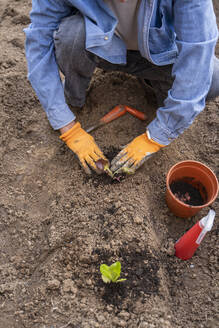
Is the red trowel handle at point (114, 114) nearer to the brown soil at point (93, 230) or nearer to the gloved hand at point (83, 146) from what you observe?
the brown soil at point (93, 230)

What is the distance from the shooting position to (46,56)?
5.56ft

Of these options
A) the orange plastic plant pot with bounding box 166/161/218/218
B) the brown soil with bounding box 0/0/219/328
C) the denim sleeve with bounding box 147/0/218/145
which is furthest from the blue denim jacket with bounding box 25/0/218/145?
the brown soil with bounding box 0/0/219/328

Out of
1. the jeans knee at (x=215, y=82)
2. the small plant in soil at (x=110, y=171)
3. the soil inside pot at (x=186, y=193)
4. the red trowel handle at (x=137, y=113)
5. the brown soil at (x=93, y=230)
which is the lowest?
the brown soil at (x=93, y=230)

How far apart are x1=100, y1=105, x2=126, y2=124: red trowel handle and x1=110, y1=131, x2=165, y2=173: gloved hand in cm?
34

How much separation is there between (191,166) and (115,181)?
1.42 ft

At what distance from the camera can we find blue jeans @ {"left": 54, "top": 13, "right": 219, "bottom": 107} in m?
1.64

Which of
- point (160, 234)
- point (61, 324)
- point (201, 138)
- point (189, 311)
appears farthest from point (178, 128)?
point (61, 324)

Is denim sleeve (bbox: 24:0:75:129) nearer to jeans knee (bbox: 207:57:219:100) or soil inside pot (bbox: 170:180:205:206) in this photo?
soil inside pot (bbox: 170:180:205:206)

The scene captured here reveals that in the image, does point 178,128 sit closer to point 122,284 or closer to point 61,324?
point 122,284

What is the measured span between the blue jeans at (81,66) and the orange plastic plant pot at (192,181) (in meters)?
0.57

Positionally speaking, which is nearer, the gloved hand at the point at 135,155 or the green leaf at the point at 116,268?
the green leaf at the point at 116,268

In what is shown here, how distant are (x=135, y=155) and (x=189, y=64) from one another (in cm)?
56

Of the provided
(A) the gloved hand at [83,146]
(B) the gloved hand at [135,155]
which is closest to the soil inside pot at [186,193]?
(B) the gloved hand at [135,155]

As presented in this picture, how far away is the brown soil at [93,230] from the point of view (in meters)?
1.34
